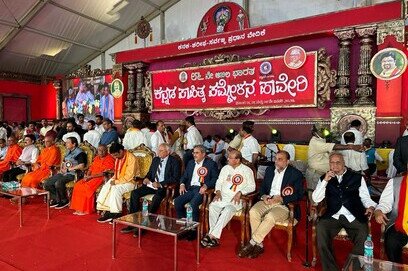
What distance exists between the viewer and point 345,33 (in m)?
6.19

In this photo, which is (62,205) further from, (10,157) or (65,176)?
(10,157)

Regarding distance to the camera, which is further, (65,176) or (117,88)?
(117,88)

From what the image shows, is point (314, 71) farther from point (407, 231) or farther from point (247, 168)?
point (407, 231)

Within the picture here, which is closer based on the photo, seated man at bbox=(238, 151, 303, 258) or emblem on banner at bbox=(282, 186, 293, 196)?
seated man at bbox=(238, 151, 303, 258)

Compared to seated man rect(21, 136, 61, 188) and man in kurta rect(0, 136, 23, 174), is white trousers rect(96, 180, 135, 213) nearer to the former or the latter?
seated man rect(21, 136, 61, 188)

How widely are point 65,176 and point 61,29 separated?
7.47 metres

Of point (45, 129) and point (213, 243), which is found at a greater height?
point (45, 129)

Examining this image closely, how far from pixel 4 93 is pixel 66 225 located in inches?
411

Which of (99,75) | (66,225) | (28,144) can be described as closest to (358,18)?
(66,225)

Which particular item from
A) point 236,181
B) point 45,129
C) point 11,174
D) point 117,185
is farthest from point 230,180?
point 45,129

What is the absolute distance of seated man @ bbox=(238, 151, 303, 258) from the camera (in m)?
3.23

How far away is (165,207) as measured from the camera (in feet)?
13.7

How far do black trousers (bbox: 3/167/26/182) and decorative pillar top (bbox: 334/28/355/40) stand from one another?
6.82m

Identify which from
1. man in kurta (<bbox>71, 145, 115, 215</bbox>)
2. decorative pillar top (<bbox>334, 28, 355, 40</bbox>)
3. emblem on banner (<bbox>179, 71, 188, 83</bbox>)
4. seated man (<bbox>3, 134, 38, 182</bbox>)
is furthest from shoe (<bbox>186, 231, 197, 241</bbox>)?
emblem on banner (<bbox>179, 71, 188, 83</bbox>)
